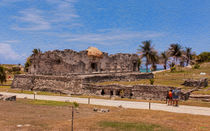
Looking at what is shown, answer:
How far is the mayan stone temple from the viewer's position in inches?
970

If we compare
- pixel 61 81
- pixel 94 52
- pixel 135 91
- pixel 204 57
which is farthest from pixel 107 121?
pixel 204 57

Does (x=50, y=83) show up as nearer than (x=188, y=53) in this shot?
Yes

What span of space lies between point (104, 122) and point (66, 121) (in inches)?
79.8

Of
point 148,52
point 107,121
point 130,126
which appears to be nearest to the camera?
point 130,126

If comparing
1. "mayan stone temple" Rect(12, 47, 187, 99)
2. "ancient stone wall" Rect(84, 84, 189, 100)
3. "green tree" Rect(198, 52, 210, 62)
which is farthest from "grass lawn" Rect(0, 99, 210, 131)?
"green tree" Rect(198, 52, 210, 62)

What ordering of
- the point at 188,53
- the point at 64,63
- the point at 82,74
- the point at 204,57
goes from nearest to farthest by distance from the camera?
the point at 82,74 → the point at 64,63 → the point at 188,53 → the point at 204,57

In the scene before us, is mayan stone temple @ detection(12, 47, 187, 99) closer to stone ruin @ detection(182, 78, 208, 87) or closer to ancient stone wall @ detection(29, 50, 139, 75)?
ancient stone wall @ detection(29, 50, 139, 75)

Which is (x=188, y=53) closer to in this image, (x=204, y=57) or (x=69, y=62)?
(x=204, y=57)

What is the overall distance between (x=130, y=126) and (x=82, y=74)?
2121cm

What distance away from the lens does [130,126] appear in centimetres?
1148

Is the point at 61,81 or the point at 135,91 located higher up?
the point at 61,81

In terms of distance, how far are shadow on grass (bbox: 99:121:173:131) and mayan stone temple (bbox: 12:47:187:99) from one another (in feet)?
35.2

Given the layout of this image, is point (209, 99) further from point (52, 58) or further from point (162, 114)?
point (52, 58)

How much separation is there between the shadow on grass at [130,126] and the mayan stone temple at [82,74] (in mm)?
10744
